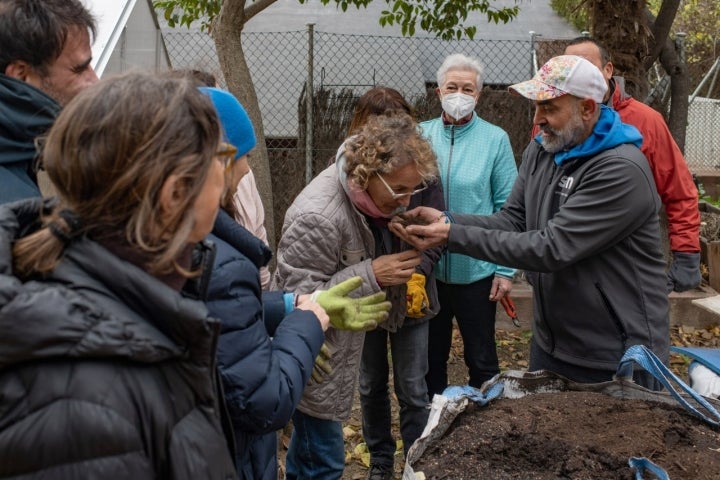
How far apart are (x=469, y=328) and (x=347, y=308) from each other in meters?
1.84

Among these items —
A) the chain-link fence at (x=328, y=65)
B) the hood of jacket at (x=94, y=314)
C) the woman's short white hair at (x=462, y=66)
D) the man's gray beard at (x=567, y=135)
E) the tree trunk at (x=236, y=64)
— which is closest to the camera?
the hood of jacket at (x=94, y=314)

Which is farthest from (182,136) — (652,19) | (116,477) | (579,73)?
(652,19)

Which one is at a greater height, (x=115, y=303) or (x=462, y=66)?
(x=462, y=66)

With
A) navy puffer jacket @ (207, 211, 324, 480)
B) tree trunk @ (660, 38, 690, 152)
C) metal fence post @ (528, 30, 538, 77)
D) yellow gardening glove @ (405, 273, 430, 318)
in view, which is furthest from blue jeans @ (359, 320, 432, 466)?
tree trunk @ (660, 38, 690, 152)

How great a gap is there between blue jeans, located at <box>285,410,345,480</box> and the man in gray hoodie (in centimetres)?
81

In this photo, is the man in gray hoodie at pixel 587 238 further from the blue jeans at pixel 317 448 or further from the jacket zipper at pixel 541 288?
the blue jeans at pixel 317 448

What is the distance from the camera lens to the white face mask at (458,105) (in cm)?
398

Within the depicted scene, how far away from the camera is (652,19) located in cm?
674

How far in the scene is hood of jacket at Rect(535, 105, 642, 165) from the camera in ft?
9.05

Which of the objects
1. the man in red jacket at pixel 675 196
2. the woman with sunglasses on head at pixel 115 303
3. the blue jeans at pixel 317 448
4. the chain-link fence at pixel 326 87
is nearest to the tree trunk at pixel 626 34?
the chain-link fence at pixel 326 87

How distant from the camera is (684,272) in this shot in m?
3.84

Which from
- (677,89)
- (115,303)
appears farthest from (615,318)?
(677,89)

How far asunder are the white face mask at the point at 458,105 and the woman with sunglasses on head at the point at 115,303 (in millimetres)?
2808

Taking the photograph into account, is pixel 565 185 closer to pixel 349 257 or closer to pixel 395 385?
pixel 349 257
